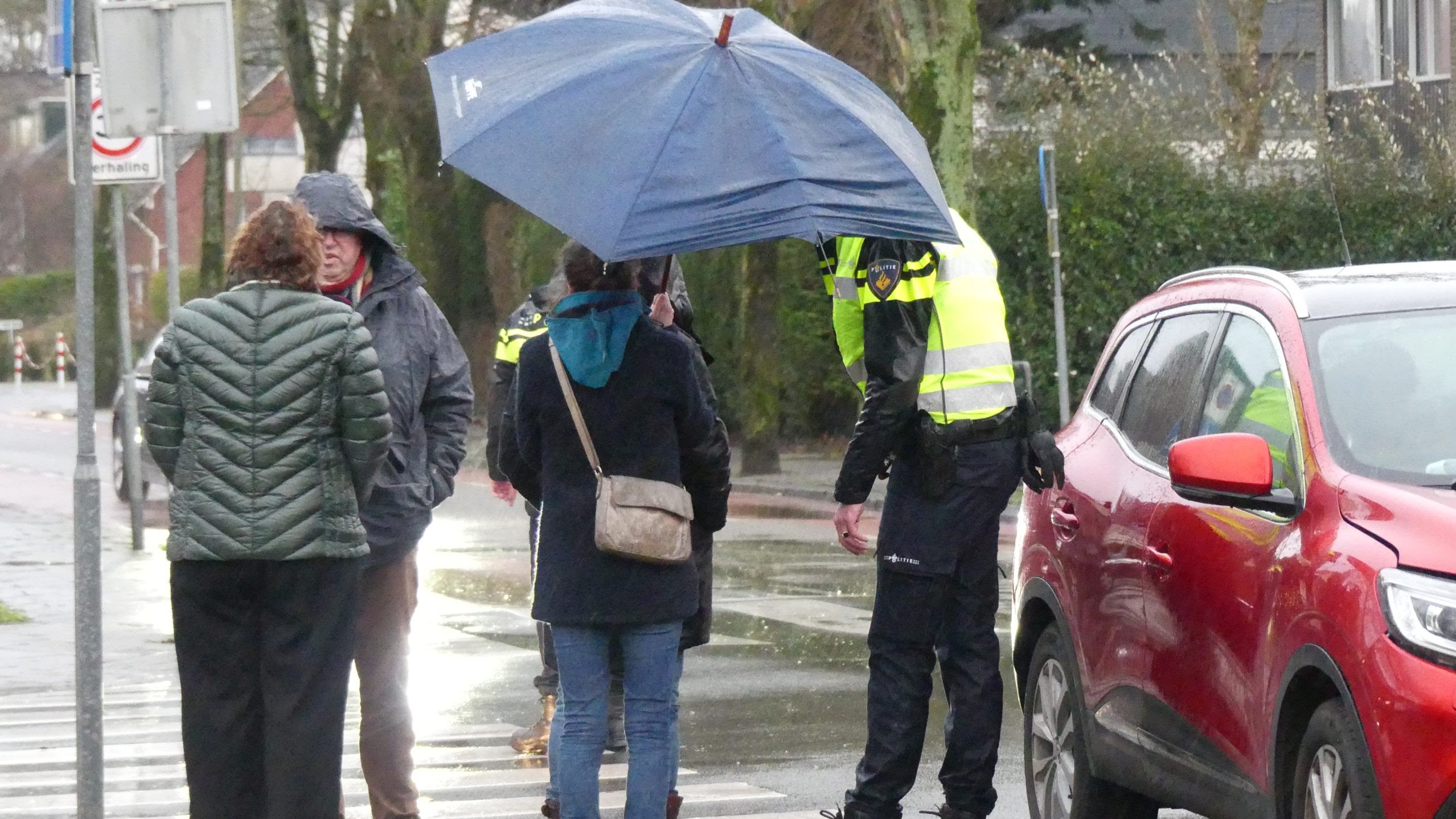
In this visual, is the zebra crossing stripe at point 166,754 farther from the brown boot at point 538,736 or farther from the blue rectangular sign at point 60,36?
the blue rectangular sign at point 60,36

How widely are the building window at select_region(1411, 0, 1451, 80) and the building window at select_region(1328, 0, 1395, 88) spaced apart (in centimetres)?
44

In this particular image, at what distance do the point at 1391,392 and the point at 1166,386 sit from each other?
1094 millimetres

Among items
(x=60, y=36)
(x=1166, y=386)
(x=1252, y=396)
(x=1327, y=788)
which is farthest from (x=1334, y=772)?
(x=60, y=36)

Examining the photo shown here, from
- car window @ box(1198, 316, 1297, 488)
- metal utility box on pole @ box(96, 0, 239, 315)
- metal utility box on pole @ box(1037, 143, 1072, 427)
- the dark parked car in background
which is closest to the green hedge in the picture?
the dark parked car in background

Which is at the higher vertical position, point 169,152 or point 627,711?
point 169,152

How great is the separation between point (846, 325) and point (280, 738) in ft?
6.52

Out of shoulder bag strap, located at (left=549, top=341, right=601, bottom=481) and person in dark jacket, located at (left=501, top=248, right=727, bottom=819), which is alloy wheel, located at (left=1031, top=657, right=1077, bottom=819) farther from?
shoulder bag strap, located at (left=549, top=341, right=601, bottom=481)

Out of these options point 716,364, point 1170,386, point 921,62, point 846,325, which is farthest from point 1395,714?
point 716,364

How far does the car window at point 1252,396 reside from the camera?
16.4 feet

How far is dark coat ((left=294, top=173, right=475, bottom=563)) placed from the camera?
6.18 metres

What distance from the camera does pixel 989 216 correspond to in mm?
22531

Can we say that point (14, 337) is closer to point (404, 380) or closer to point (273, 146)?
point (273, 146)

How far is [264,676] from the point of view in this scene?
5.48m

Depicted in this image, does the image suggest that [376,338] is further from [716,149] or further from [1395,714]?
[1395,714]
